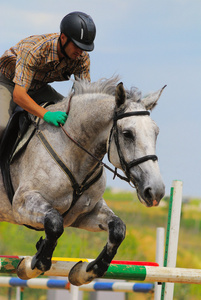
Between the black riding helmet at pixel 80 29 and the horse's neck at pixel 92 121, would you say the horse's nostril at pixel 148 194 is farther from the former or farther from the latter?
the black riding helmet at pixel 80 29

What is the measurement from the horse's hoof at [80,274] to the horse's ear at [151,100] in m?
1.21

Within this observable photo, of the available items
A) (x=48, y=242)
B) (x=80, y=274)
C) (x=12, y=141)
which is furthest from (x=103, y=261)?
(x=12, y=141)

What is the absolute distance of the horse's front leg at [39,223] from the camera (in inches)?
141

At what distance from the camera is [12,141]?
434cm

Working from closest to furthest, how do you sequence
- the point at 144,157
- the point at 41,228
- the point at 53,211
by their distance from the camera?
the point at 144,157, the point at 53,211, the point at 41,228

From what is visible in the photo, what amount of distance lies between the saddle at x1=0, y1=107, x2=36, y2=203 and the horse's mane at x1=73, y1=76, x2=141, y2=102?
462mm

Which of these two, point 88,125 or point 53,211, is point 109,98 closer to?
point 88,125

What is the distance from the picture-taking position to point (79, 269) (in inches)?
154

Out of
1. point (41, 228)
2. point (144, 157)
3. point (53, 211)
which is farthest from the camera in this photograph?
point (41, 228)

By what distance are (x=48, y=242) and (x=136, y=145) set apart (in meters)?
0.87

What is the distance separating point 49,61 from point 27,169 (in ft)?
2.73

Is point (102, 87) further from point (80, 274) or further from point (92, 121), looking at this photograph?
point (80, 274)

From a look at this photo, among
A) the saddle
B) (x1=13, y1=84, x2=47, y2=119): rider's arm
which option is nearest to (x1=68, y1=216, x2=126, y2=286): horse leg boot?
the saddle

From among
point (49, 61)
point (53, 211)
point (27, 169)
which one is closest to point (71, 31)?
point (49, 61)
